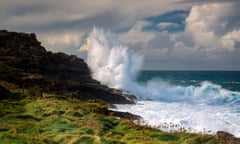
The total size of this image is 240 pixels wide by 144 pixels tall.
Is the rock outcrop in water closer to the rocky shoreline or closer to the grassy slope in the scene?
the rocky shoreline

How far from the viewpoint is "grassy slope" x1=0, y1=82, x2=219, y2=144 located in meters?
12.3

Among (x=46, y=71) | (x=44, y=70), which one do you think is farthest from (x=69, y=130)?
(x=46, y=71)

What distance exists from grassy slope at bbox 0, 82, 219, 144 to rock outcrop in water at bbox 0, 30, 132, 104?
47.3 feet

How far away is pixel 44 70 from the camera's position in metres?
45.9

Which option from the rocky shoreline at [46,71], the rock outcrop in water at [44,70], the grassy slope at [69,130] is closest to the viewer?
the grassy slope at [69,130]

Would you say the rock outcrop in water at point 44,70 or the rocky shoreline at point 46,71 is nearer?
the rocky shoreline at point 46,71

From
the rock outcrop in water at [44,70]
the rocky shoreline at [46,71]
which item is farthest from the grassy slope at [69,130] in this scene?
the rock outcrop in water at [44,70]

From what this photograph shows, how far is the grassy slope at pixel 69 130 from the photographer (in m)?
12.3

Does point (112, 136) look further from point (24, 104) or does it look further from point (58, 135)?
point (24, 104)

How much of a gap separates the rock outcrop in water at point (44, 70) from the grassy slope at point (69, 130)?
47.3 feet

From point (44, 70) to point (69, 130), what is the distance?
33.0 meters

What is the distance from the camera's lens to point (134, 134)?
49.2ft

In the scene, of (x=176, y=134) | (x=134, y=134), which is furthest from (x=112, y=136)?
(x=176, y=134)

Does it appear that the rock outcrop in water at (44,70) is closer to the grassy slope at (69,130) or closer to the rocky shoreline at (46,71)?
the rocky shoreline at (46,71)
